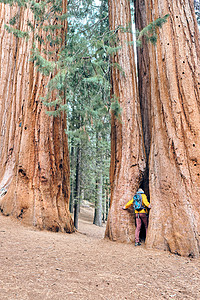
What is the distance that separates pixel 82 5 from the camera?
31.0 ft

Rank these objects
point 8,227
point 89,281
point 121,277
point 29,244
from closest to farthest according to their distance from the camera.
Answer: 1. point 89,281
2. point 121,277
3. point 29,244
4. point 8,227

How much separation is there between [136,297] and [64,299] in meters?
0.73

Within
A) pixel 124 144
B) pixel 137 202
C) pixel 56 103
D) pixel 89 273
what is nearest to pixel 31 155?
pixel 56 103

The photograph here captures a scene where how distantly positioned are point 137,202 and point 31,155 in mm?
3276

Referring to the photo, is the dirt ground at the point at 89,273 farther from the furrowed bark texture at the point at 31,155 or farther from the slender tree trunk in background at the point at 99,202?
the slender tree trunk in background at the point at 99,202

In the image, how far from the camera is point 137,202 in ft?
17.0

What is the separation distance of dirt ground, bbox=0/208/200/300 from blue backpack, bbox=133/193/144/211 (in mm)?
990

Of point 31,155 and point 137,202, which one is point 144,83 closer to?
point 137,202

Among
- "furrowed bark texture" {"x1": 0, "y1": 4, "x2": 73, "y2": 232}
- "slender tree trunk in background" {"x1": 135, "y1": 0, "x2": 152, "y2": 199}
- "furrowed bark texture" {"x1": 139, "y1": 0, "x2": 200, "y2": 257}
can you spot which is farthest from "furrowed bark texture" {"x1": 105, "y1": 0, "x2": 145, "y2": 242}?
"furrowed bark texture" {"x1": 0, "y1": 4, "x2": 73, "y2": 232}

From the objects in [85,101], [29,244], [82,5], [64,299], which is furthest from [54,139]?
[82,5]

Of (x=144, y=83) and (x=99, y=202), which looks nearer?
(x=144, y=83)

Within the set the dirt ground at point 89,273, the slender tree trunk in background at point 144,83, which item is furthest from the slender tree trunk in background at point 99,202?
the dirt ground at point 89,273

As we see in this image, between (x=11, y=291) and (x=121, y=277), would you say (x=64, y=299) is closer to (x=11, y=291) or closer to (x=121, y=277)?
(x=11, y=291)

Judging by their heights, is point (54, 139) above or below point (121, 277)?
above
